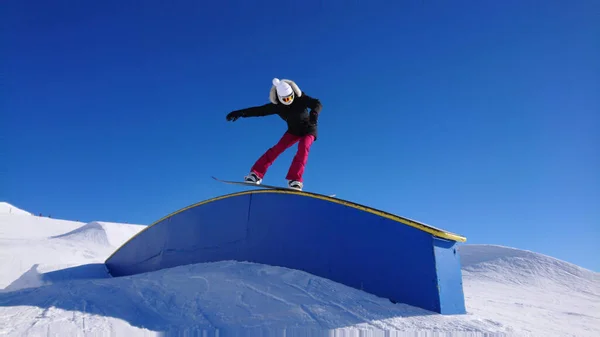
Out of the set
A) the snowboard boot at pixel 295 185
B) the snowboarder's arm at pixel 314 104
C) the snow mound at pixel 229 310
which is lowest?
the snow mound at pixel 229 310

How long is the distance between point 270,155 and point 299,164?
0.67 m

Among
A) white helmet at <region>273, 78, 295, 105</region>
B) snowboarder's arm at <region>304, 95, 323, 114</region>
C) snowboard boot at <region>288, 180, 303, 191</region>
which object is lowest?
snowboard boot at <region>288, 180, 303, 191</region>

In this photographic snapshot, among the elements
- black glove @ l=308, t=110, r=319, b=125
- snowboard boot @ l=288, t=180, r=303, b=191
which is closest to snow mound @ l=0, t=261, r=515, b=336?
snowboard boot @ l=288, t=180, r=303, b=191

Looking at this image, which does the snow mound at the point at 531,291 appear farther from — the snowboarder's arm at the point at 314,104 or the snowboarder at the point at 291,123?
the snowboarder's arm at the point at 314,104

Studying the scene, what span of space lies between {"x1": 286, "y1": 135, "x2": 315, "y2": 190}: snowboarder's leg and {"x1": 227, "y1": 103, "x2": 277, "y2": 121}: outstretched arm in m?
0.94

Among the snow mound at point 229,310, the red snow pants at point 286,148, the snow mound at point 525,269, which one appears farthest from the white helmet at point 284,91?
the snow mound at point 525,269

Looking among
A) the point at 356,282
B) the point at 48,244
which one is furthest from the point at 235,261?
the point at 48,244

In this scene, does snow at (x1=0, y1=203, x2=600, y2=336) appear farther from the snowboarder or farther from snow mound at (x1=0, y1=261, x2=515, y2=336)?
the snowboarder

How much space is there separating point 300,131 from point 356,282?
8.80ft

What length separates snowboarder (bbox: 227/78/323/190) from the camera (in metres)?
5.57

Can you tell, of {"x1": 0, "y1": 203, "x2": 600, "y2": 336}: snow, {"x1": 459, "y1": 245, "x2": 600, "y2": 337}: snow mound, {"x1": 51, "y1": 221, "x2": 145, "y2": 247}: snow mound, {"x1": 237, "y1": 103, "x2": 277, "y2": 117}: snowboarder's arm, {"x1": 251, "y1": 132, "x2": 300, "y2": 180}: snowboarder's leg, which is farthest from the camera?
{"x1": 51, "y1": 221, "x2": 145, "y2": 247}: snow mound

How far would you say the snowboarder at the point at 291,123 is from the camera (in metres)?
5.57

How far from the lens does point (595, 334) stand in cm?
382

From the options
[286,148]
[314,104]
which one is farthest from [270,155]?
[314,104]
